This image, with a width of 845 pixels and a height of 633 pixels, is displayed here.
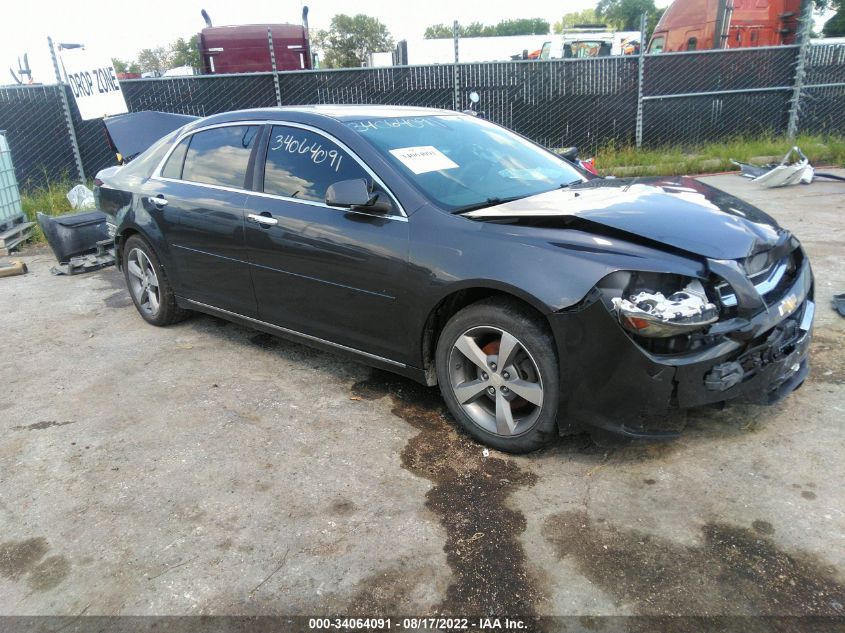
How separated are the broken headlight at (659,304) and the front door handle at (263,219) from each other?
2.08 meters

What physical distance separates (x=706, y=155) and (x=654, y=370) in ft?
33.4

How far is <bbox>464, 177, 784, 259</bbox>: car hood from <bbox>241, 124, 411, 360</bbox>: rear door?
56cm

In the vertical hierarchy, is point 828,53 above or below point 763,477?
above

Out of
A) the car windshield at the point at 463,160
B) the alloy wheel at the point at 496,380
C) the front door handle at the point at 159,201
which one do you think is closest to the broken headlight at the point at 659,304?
the alloy wheel at the point at 496,380

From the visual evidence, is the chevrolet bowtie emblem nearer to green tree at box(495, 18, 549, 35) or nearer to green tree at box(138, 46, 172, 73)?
green tree at box(138, 46, 172, 73)

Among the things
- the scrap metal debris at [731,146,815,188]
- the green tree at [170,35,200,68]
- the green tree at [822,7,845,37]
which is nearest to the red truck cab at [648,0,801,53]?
the scrap metal debris at [731,146,815,188]

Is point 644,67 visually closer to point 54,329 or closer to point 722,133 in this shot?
point 722,133

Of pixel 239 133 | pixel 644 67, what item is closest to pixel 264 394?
pixel 239 133

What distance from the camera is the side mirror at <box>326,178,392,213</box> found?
3.34 metres

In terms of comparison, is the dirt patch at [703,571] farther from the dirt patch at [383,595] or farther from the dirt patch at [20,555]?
the dirt patch at [20,555]

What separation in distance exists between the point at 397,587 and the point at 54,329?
436 cm

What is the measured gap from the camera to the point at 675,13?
628 inches

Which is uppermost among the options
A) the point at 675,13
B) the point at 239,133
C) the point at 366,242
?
the point at 675,13

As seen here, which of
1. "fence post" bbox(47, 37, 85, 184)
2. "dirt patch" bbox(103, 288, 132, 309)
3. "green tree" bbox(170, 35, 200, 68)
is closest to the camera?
"dirt patch" bbox(103, 288, 132, 309)
